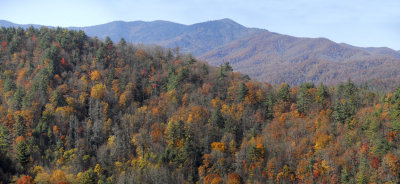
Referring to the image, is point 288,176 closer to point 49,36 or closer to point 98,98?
point 98,98

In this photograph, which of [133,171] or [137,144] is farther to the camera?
[137,144]

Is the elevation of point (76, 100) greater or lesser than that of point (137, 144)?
greater

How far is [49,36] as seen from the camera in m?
131

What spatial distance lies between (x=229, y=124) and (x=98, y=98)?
169 ft

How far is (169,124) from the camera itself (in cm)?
9894

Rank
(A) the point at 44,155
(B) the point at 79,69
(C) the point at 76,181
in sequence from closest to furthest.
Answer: (C) the point at 76,181 < (A) the point at 44,155 < (B) the point at 79,69

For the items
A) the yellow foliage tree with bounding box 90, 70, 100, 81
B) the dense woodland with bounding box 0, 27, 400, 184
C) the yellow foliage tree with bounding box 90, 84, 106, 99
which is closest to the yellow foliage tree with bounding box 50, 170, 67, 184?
the dense woodland with bounding box 0, 27, 400, 184

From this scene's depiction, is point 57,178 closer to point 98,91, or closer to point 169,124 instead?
point 169,124

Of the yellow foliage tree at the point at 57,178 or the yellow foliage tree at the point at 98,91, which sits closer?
the yellow foliage tree at the point at 57,178

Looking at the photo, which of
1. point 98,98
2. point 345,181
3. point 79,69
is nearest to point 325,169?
point 345,181

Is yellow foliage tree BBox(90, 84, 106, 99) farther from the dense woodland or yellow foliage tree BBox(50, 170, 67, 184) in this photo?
yellow foliage tree BBox(50, 170, 67, 184)

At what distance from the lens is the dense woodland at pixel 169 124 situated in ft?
267

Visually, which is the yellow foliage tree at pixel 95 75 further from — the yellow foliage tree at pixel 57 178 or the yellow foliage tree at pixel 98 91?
the yellow foliage tree at pixel 57 178

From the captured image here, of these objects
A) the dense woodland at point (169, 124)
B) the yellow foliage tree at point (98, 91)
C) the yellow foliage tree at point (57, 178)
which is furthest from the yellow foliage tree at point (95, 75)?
the yellow foliage tree at point (57, 178)
